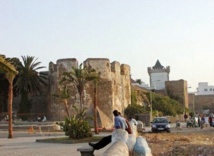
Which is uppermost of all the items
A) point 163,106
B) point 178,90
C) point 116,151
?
point 178,90

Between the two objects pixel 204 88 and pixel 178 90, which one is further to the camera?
pixel 204 88

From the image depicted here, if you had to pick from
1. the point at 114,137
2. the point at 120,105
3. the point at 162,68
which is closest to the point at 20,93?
the point at 120,105

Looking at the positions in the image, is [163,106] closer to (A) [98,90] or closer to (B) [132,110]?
(B) [132,110]

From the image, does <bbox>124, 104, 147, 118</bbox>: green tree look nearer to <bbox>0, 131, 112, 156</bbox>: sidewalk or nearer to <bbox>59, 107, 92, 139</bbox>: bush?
<bbox>59, 107, 92, 139</bbox>: bush

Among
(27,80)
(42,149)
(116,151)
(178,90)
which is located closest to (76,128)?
(42,149)

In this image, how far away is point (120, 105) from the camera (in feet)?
172

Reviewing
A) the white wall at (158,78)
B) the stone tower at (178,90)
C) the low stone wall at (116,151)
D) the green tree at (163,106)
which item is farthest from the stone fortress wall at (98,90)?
the white wall at (158,78)

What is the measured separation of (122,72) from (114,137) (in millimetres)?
46604

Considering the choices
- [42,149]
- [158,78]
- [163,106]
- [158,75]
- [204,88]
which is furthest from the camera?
[204,88]

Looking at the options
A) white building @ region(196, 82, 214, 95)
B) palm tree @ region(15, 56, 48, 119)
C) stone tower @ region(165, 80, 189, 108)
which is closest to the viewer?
palm tree @ region(15, 56, 48, 119)

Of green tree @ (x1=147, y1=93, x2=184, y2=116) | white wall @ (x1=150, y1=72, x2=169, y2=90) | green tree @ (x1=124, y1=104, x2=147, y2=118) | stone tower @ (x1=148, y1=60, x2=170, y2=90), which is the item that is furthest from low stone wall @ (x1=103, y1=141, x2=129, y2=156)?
stone tower @ (x1=148, y1=60, x2=170, y2=90)

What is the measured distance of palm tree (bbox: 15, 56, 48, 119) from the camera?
154 feet

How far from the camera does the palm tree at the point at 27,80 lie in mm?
46906

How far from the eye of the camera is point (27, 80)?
46.9 m
